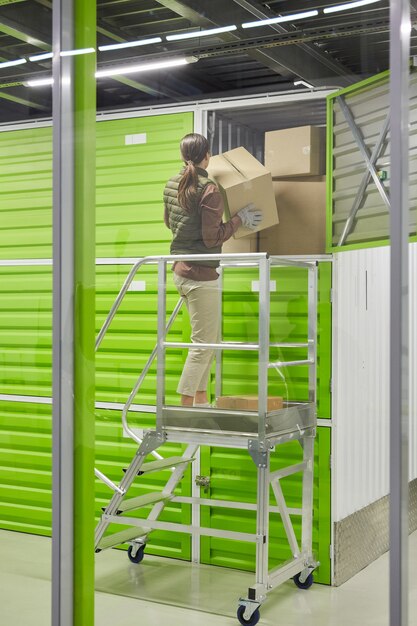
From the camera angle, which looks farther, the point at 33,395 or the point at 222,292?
the point at 33,395

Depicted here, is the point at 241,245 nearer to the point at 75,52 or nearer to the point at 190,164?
the point at 190,164

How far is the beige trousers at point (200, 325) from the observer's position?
312cm

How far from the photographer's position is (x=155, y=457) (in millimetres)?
3289

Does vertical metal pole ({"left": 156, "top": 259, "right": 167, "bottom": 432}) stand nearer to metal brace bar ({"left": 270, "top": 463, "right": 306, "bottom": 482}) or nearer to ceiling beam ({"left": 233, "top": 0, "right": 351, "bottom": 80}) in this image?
metal brace bar ({"left": 270, "top": 463, "right": 306, "bottom": 482})

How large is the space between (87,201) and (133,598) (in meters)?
1.59

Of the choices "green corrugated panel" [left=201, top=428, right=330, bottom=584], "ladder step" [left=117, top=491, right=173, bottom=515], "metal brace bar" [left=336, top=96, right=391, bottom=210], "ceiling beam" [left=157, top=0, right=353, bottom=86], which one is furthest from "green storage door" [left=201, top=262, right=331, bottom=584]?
"ceiling beam" [left=157, top=0, right=353, bottom=86]

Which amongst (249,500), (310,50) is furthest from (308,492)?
(310,50)

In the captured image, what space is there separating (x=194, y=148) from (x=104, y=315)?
2.52 ft

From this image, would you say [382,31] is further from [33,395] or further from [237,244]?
[33,395]

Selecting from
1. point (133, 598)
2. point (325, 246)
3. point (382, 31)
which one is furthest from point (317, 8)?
point (133, 598)

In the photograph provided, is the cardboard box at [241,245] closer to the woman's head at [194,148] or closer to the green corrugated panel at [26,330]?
the woman's head at [194,148]

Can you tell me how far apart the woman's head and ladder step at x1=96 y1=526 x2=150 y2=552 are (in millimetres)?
1451

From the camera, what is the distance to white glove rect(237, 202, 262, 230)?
302 centimetres

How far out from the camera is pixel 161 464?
3.27 m
